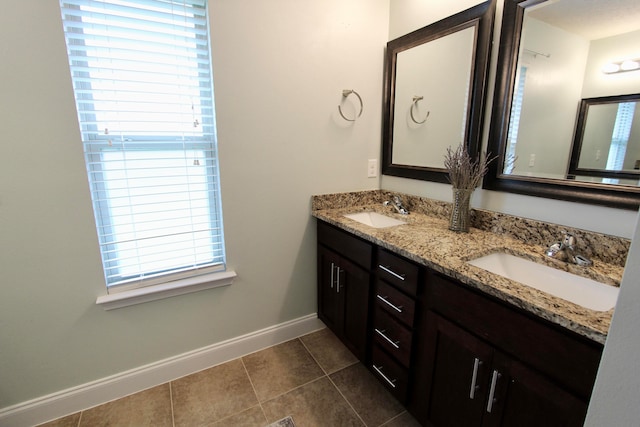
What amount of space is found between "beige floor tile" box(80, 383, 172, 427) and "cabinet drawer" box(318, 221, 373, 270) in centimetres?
121

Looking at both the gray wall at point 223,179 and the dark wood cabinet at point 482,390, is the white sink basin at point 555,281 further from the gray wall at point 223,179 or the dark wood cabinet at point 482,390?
the gray wall at point 223,179

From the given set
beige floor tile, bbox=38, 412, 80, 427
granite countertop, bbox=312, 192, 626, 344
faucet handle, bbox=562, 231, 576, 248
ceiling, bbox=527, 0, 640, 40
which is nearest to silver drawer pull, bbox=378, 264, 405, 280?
granite countertop, bbox=312, 192, 626, 344

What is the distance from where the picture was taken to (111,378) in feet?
5.27

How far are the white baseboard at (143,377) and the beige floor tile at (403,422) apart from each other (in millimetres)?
822

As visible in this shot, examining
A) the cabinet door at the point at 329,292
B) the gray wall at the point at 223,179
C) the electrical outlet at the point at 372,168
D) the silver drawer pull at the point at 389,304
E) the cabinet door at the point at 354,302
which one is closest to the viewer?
the gray wall at the point at 223,179

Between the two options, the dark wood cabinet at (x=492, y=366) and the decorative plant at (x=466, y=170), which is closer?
the dark wood cabinet at (x=492, y=366)

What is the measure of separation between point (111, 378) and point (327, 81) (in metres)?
2.04

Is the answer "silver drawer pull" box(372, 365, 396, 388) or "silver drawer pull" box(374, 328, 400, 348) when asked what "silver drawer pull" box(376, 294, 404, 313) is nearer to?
"silver drawer pull" box(374, 328, 400, 348)

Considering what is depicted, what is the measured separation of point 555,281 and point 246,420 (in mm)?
1512

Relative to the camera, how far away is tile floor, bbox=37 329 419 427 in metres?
1.50

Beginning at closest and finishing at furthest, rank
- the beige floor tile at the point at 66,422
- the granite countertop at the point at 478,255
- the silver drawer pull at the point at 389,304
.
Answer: the granite countertop at the point at 478,255
the silver drawer pull at the point at 389,304
the beige floor tile at the point at 66,422

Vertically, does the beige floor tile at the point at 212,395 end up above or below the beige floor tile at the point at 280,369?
below

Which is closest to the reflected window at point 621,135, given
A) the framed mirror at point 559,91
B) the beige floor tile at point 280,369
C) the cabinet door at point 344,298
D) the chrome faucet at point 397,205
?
the framed mirror at point 559,91

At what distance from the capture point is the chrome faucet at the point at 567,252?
114 cm
